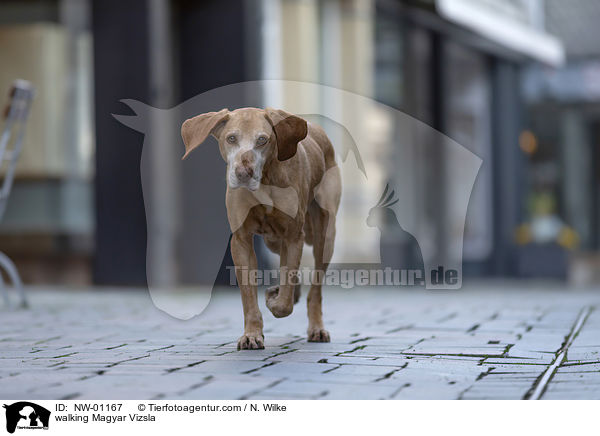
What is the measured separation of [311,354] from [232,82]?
5.16 meters

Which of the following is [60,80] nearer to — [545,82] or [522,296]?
[522,296]

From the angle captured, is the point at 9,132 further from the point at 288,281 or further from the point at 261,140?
the point at 261,140

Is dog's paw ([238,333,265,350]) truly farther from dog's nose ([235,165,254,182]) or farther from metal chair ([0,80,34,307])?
metal chair ([0,80,34,307])

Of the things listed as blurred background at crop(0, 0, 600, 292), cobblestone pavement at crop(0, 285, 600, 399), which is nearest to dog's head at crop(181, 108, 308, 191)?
cobblestone pavement at crop(0, 285, 600, 399)

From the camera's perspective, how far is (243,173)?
4055mm

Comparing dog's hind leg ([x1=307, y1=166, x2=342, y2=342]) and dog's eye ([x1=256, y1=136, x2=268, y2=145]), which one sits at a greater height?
dog's eye ([x1=256, y1=136, x2=268, y2=145])

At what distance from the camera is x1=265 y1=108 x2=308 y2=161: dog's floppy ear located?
4.26 metres

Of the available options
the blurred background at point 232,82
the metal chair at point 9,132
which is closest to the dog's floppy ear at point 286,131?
the blurred background at point 232,82

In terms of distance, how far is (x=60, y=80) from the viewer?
1185 cm

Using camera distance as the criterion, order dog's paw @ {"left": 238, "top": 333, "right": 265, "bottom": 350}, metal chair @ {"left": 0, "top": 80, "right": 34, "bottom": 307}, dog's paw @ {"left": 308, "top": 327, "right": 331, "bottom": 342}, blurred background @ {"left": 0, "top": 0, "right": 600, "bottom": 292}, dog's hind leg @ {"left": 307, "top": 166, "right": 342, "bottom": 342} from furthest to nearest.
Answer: blurred background @ {"left": 0, "top": 0, "right": 600, "bottom": 292} < metal chair @ {"left": 0, "top": 80, "right": 34, "bottom": 307} < dog's paw @ {"left": 308, "top": 327, "right": 331, "bottom": 342} < dog's hind leg @ {"left": 307, "top": 166, "right": 342, "bottom": 342} < dog's paw @ {"left": 238, "top": 333, "right": 265, "bottom": 350}
